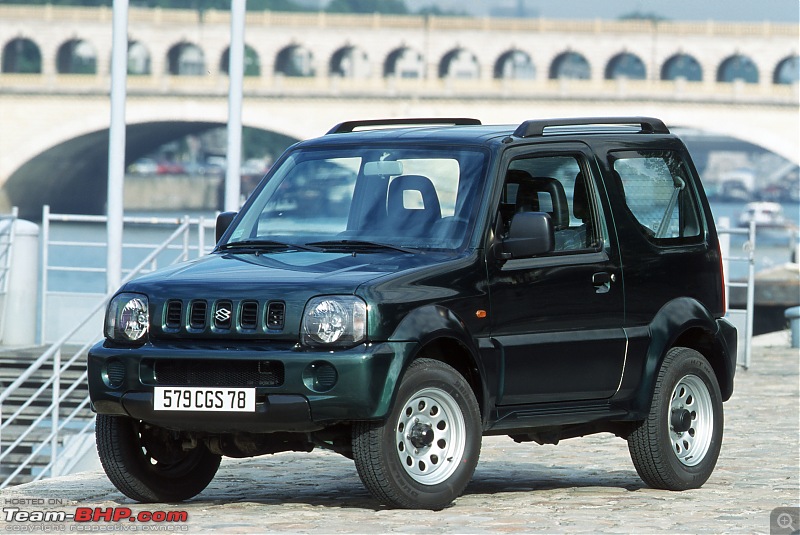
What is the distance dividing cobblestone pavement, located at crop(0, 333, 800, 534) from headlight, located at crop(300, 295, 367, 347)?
713 mm

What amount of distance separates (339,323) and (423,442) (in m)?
0.65

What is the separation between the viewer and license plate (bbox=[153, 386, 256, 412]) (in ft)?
21.7

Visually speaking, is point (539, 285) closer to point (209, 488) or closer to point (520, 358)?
point (520, 358)

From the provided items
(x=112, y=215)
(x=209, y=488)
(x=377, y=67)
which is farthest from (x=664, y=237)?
(x=377, y=67)

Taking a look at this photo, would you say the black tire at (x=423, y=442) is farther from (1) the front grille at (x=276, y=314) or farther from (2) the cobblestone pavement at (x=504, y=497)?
(1) the front grille at (x=276, y=314)

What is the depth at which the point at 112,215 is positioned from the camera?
1409 centimetres

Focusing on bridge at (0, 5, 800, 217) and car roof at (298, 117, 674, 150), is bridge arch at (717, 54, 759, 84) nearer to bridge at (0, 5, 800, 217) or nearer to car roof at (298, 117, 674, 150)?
bridge at (0, 5, 800, 217)

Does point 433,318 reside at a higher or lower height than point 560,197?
lower

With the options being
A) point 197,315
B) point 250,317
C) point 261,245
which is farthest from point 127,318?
point 261,245

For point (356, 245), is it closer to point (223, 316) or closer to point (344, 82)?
point (223, 316)

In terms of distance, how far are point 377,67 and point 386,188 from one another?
80127 mm

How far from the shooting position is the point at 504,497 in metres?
7.57

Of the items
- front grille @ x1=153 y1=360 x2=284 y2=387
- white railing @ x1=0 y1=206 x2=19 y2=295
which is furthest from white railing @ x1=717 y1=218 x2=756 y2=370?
front grille @ x1=153 y1=360 x2=284 y2=387

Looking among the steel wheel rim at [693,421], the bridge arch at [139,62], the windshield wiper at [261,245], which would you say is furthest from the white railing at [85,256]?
the bridge arch at [139,62]
